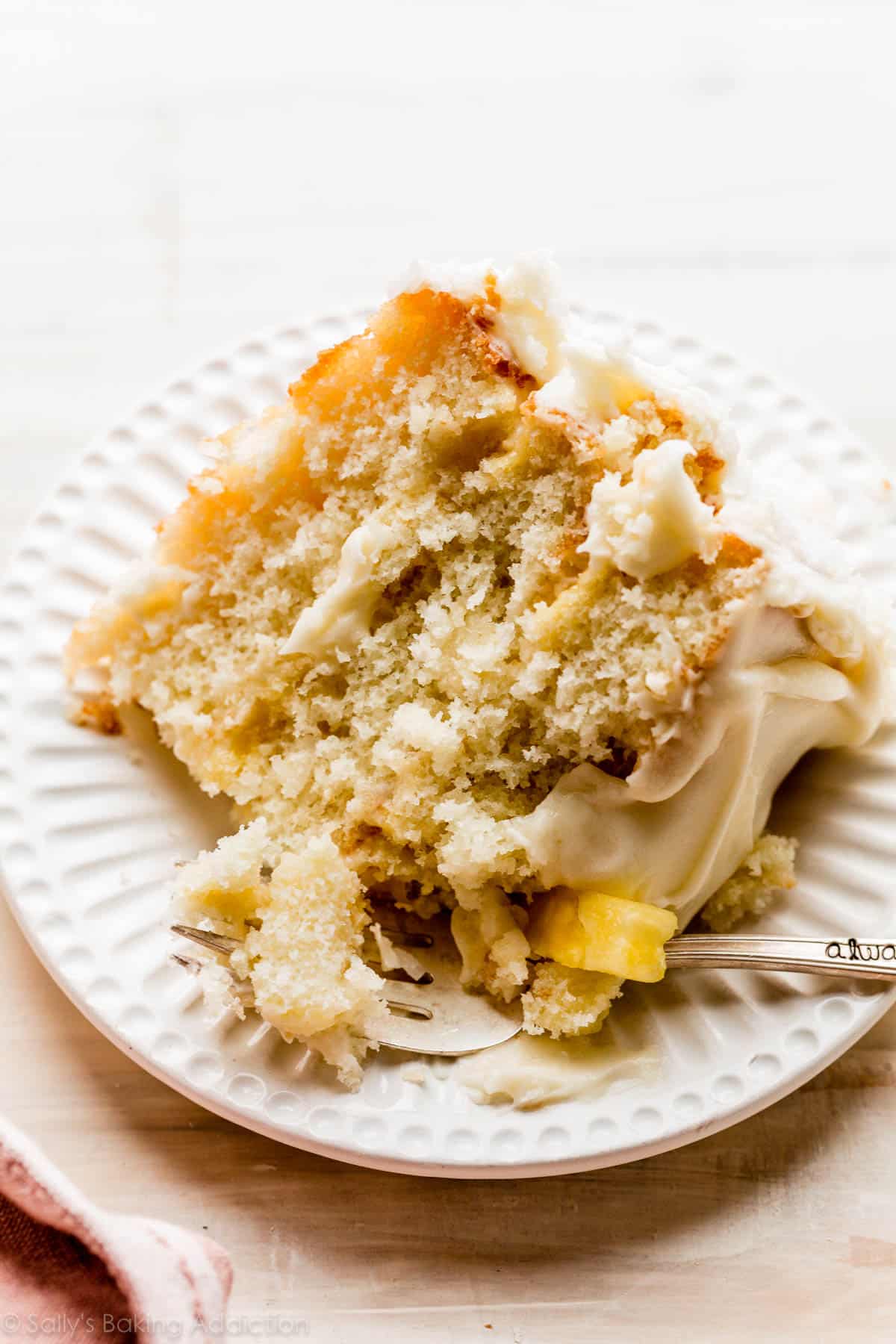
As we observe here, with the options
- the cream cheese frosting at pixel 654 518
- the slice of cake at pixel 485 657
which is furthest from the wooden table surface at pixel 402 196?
the cream cheese frosting at pixel 654 518

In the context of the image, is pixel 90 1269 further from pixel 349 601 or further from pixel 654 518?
pixel 654 518

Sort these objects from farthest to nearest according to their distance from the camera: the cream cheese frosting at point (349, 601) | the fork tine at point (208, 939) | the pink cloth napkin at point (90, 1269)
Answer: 1. the cream cheese frosting at point (349, 601)
2. the fork tine at point (208, 939)
3. the pink cloth napkin at point (90, 1269)

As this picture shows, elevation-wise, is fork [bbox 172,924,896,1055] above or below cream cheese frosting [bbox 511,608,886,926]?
below

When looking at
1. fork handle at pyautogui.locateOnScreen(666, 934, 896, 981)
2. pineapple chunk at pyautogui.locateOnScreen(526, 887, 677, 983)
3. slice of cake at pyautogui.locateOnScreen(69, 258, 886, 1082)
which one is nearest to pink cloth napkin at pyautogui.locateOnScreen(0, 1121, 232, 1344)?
slice of cake at pyautogui.locateOnScreen(69, 258, 886, 1082)

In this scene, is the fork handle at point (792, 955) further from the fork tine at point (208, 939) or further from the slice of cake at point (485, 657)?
the fork tine at point (208, 939)

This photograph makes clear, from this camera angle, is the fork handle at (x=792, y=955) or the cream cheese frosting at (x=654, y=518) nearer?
the cream cheese frosting at (x=654, y=518)

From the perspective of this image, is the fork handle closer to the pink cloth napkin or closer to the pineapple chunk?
the pineapple chunk
